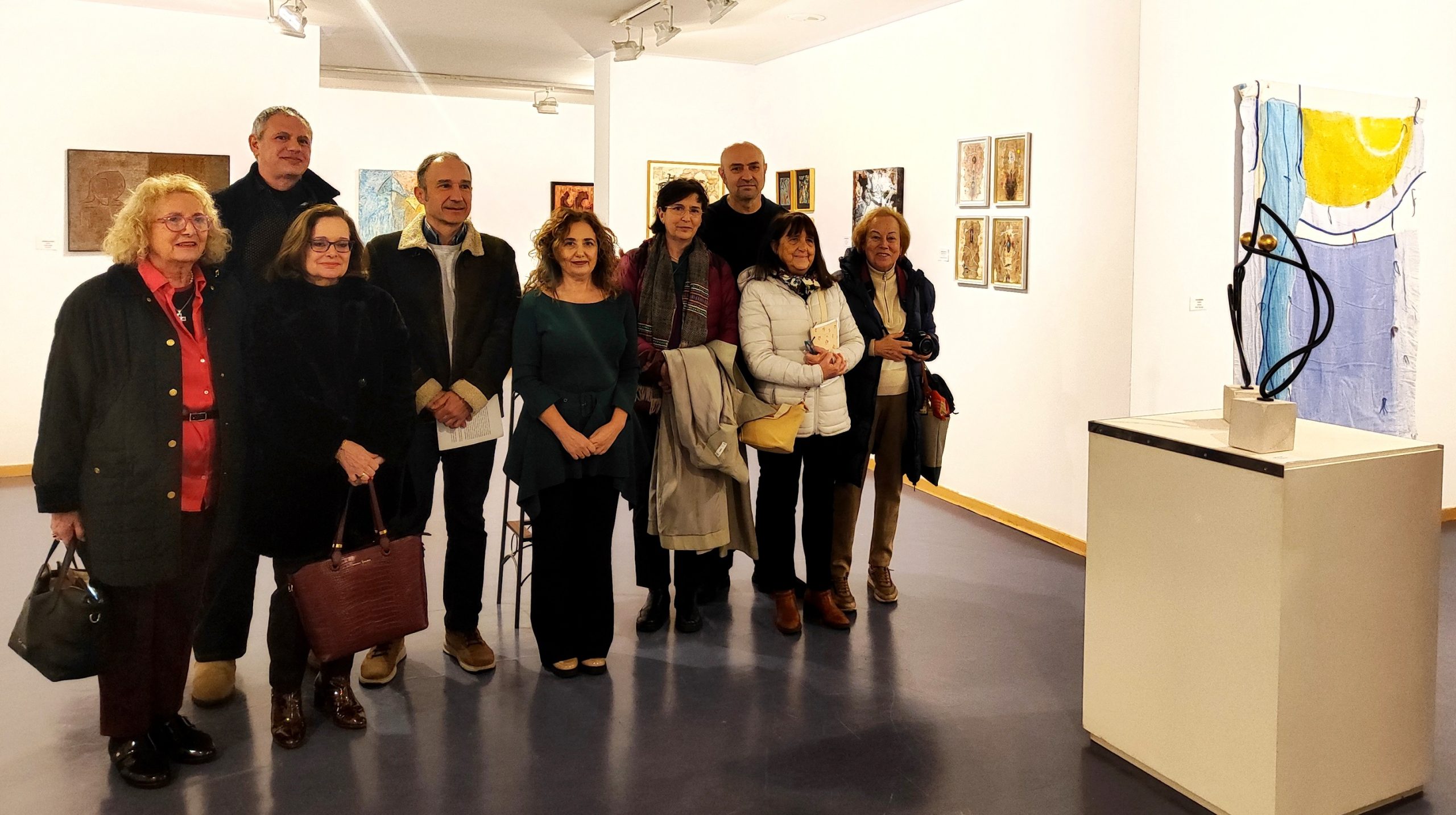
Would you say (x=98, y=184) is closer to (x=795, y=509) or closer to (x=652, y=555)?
(x=652, y=555)

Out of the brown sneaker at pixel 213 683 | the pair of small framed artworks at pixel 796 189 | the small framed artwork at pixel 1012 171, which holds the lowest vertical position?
the brown sneaker at pixel 213 683

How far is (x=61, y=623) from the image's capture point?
285 cm

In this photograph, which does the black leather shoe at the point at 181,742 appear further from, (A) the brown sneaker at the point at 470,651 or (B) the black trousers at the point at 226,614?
(A) the brown sneaker at the point at 470,651

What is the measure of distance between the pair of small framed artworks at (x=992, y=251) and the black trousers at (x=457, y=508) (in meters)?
3.26

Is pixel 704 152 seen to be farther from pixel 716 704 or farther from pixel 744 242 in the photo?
pixel 716 704

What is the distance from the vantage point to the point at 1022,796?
298 centimetres

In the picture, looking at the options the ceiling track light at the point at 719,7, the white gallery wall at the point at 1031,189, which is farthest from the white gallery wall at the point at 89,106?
the white gallery wall at the point at 1031,189

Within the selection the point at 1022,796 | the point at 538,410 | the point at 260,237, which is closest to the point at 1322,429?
the point at 1022,796

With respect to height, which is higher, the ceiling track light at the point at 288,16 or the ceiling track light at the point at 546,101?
the ceiling track light at the point at 546,101

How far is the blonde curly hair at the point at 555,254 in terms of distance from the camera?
359 cm

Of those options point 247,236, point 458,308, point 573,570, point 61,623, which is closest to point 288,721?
point 61,623

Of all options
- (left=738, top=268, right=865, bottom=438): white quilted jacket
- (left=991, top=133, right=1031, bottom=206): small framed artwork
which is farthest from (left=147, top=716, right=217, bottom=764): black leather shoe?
(left=991, top=133, right=1031, bottom=206): small framed artwork

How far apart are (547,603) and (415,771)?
2.58 ft

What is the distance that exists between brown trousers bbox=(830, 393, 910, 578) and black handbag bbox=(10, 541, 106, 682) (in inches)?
100
